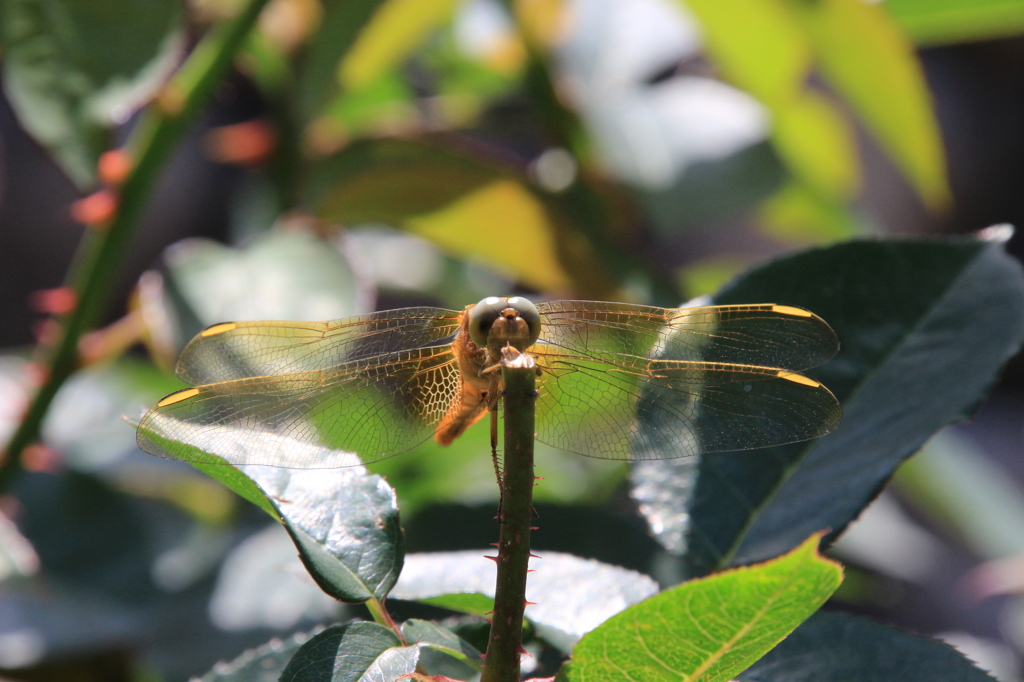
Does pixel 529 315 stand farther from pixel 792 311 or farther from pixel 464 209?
pixel 464 209

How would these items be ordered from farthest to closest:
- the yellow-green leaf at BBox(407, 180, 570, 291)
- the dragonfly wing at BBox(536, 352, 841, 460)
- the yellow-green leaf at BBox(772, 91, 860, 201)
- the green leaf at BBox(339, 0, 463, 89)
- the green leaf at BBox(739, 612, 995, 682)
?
the yellow-green leaf at BBox(772, 91, 860, 201), the green leaf at BBox(339, 0, 463, 89), the yellow-green leaf at BBox(407, 180, 570, 291), the dragonfly wing at BBox(536, 352, 841, 460), the green leaf at BBox(739, 612, 995, 682)

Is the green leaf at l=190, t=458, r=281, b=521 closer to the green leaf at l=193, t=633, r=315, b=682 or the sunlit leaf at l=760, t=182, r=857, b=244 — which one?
the green leaf at l=193, t=633, r=315, b=682

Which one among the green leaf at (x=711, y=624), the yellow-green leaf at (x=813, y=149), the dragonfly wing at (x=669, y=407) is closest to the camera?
the green leaf at (x=711, y=624)

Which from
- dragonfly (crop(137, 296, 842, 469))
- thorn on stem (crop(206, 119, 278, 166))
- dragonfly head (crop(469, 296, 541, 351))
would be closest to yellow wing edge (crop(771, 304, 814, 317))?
dragonfly (crop(137, 296, 842, 469))

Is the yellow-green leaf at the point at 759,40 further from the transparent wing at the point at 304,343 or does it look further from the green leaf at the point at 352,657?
the green leaf at the point at 352,657

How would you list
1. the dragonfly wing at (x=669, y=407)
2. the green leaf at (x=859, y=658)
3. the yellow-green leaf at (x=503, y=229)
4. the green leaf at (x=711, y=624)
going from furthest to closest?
1. the yellow-green leaf at (x=503, y=229)
2. the dragonfly wing at (x=669, y=407)
3. the green leaf at (x=859, y=658)
4. the green leaf at (x=711, y=624)

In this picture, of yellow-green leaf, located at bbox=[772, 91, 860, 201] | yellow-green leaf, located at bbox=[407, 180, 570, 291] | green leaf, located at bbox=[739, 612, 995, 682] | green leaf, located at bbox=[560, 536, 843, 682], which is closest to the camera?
green leaf, located at bbox=[560, 536, 843, 682]

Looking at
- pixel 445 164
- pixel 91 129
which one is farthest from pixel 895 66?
pixel 91 129

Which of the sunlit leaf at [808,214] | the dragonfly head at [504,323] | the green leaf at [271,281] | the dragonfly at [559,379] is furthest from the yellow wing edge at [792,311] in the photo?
the sunlit leaf at [808,214]

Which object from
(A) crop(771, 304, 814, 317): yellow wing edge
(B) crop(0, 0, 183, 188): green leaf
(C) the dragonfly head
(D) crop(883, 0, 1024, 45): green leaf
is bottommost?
(C) the dragonfly head
